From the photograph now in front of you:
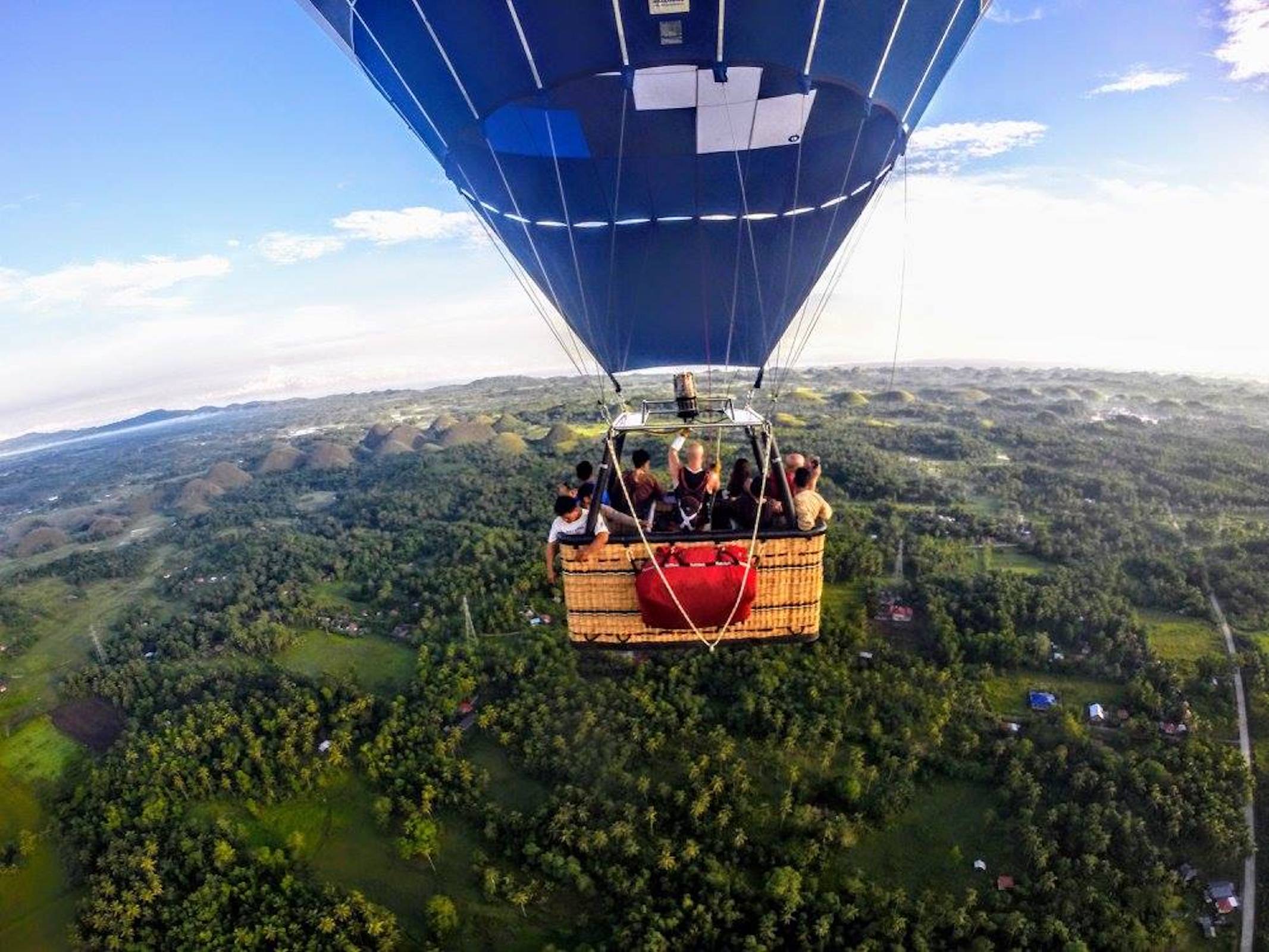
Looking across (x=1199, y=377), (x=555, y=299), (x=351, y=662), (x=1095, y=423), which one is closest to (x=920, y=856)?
(x=555, y=299)

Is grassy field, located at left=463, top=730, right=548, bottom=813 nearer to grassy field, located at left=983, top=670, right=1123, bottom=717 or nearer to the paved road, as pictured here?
grassy field, located at left=983, top=670, right=1123, bottom=717

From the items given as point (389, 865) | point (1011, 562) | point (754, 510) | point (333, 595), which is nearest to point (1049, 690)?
point (1011, 562)

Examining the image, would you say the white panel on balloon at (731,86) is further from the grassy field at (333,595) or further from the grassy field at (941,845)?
the grassy field at (333,595)

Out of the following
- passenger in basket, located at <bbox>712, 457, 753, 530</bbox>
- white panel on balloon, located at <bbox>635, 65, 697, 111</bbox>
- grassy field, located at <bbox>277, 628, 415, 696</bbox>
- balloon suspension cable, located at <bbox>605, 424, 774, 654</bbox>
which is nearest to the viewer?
balloon suspension cable, located at <bbox>605, 424, 774, 654</bbox>

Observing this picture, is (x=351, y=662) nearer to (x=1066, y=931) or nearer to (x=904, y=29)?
(x=1066, y=931)

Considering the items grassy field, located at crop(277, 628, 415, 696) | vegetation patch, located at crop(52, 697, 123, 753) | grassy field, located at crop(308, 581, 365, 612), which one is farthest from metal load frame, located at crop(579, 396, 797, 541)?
grassy field, located at crop(308, 581, 365, 612)
